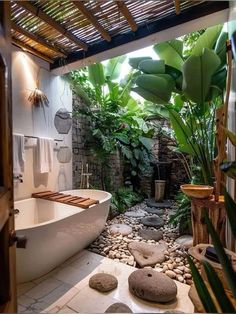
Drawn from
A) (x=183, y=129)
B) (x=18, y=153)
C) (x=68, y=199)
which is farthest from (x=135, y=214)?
(x=18, y=153)

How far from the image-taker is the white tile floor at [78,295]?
1.62 m

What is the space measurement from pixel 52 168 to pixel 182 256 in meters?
2.32

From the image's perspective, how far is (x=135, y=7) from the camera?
6.26ft

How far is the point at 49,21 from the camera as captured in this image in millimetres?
2090

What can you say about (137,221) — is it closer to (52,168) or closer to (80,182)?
(80,182)

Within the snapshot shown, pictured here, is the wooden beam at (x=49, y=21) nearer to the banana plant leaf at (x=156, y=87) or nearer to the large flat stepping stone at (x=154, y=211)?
the banana plant leaf at (x=156, y=87)

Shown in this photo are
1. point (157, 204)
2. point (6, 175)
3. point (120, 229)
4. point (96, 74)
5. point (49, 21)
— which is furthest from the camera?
point (157, 204)

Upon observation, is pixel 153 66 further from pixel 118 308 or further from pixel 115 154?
pixel 118 308

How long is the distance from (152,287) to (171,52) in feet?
8.97

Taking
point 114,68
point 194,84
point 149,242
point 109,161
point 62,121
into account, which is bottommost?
point 149,242

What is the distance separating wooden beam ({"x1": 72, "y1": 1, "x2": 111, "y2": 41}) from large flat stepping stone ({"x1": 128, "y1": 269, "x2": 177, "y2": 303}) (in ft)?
8.44

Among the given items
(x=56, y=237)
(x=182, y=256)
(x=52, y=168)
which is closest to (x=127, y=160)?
(x=52, y=168)

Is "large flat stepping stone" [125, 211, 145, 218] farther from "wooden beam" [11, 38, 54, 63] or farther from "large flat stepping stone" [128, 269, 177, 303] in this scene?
"wooden beam" [11, 38, 54, 63]

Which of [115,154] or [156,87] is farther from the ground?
[156,87]
